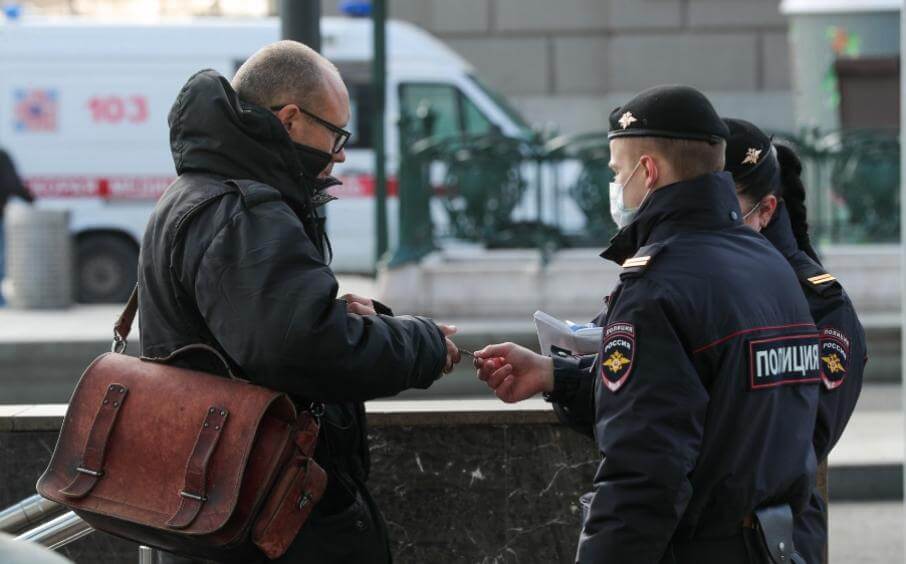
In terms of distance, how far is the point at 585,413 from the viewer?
3.17 meters

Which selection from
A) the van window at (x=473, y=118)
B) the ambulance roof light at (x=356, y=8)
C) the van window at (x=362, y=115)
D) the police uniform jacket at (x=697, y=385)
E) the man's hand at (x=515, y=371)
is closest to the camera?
the police uniform jacket at (x=697, y=385)

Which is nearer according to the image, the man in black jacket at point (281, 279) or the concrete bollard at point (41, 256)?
the man in black jacket at point (281, 279)

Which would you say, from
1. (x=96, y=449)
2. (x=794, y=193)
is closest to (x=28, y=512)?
(x=96, y=449)

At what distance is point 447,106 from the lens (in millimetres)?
14383

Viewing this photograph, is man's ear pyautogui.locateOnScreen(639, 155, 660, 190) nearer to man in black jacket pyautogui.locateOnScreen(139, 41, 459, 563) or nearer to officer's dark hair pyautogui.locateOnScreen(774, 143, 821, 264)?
man in black jacket pyautogui.locateOnScreen(139, 41, 459, 563)

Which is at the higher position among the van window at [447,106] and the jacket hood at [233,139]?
the van window at [447,106]

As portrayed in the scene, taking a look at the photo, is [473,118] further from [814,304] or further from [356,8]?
[814,304]

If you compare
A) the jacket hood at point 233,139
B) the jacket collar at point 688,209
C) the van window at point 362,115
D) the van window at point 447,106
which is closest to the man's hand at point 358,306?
the jacket hood at point 233,139

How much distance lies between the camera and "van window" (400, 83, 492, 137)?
1423 centimetres

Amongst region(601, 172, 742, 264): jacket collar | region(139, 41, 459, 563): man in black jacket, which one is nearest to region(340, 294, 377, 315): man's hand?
region(139, 41, 459, 563): man in black jacket

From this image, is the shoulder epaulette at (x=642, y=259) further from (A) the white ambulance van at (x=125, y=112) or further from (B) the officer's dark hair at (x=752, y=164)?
(A) the white ambulance van at (x=125, y=112)

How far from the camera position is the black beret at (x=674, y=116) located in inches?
108

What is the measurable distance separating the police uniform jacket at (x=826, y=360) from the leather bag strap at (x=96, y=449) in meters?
1.41

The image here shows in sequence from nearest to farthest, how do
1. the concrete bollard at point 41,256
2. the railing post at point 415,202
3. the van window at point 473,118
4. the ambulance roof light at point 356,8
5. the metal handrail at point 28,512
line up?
the metal handrail at point 28,512 → the railing post at point 415,202 → the concrete bollard at point 41,256 → the van window at point 473,118 → the ambulance roof light at point 356,8
